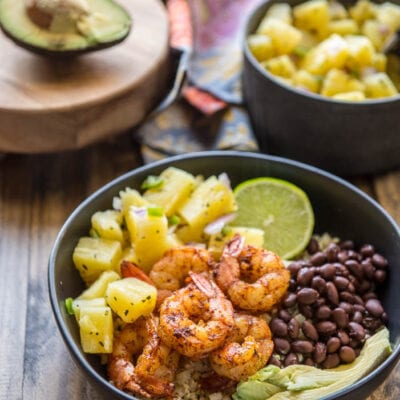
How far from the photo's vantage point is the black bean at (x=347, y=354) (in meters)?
1.81

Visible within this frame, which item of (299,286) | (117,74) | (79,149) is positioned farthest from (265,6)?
(299,286)

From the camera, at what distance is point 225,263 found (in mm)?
1867

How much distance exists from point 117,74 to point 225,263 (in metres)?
0.87

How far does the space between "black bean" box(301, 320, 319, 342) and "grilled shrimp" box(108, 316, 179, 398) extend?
32cm

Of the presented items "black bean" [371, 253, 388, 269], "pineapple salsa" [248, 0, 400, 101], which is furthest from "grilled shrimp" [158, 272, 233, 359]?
"pineapple salsa" [248, 0, 400, 101]

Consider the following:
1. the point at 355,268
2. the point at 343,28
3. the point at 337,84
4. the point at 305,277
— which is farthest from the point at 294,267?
the point at 343,28

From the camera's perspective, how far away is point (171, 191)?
81.3 inches

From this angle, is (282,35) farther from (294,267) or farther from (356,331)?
(356,331)

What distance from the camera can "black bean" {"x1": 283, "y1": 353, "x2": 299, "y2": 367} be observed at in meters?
1.80

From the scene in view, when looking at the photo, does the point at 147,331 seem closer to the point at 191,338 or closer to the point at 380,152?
the point at 191,338

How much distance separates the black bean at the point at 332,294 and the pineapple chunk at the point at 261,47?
3.06 feet

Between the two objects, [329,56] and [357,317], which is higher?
[329,56]

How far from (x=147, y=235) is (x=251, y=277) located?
0.28 meters

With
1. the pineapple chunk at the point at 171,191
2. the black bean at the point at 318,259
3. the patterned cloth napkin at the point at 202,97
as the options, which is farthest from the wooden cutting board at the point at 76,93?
the black bean at the point at 318,259
